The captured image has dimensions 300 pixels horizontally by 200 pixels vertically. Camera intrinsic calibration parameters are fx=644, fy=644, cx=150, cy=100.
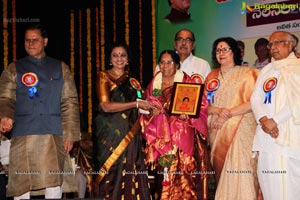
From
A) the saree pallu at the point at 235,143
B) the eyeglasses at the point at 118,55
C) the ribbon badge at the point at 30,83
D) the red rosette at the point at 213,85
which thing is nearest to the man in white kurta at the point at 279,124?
the saree pallu at the point at 235,143

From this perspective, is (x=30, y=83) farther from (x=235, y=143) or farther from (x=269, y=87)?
(x=269, y=87)

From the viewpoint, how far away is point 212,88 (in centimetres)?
643

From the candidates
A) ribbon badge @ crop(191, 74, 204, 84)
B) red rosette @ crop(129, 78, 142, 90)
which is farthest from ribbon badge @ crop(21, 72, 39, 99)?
ribbon badge @ crop(191, 74, 204, 84)

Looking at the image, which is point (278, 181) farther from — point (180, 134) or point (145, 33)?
point (145, 33)

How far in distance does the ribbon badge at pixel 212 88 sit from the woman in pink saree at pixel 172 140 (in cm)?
9

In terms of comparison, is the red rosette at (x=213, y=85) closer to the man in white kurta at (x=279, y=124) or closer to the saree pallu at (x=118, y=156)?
the man in white kurta at (x=279, y=124)

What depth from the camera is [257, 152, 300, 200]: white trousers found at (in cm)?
571

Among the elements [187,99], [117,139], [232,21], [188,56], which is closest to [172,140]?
[187,99]

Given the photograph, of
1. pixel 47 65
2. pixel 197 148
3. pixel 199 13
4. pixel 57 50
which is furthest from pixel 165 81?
pixel 57 50

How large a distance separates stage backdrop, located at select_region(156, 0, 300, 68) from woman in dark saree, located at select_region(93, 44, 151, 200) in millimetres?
1797

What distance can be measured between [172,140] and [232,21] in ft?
6.74

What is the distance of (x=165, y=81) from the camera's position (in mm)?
6477

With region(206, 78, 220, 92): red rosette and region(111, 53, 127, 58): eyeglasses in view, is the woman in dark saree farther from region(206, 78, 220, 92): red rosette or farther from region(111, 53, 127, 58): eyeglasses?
region(206, 78, 220, 92): red rosette

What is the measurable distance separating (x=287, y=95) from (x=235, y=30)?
6.81 ft
